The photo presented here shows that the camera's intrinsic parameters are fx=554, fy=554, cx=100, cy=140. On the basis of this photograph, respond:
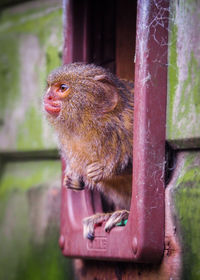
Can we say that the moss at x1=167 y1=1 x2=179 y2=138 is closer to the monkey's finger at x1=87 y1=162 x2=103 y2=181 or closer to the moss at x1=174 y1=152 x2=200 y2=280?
the moss at x1=174 y1=152 x2=200 y2=280

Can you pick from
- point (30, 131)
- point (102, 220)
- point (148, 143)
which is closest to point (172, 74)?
point (148, 143)

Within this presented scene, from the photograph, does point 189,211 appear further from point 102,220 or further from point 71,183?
point 71,183

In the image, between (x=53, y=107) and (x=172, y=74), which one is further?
(x=53, y=107)

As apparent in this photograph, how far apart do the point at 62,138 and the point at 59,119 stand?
9cm

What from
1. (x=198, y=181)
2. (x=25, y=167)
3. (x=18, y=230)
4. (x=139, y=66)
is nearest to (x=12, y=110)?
(x=25, y=167)

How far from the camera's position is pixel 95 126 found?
80.0 inches

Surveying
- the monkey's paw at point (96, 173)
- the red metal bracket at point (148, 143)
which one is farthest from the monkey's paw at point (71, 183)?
the red metal bracket at point (148, 143)

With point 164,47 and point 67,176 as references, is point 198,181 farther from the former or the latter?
point 67,176

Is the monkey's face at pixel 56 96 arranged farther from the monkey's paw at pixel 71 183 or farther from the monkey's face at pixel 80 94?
the monkey's paw at pixel 71 183

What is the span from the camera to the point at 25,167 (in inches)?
109

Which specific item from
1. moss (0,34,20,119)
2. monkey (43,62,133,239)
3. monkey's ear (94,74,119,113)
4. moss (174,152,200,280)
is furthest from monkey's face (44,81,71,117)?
moss (0,34,20,119)

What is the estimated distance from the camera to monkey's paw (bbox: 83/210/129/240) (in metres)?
1.95

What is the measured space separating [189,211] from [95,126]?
493mm

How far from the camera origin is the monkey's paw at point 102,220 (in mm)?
1953
